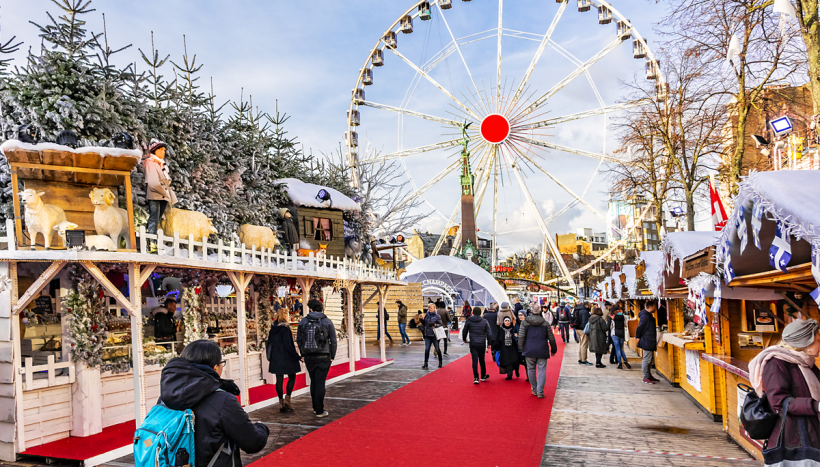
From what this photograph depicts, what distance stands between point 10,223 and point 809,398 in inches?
296

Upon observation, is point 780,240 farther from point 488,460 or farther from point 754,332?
point 754,332

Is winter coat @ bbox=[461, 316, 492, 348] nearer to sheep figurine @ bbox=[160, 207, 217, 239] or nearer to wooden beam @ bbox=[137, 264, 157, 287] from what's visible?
sheep figurine @ bbox=[160, 207, 217, 239]

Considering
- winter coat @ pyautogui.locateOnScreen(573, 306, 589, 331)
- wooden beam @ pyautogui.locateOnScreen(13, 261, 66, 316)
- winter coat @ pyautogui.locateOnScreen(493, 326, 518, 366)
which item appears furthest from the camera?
winter coat @ pyautogui.locateOnScreen(573, 306, 589, 331)

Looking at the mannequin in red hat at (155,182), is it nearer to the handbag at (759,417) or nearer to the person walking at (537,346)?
the person walking at (537,346)

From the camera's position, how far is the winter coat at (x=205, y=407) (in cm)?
308

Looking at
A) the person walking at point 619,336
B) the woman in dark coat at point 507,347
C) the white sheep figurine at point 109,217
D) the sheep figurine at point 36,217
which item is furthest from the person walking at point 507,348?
the sheep figurine at point 36,217

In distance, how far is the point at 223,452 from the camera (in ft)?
10.5

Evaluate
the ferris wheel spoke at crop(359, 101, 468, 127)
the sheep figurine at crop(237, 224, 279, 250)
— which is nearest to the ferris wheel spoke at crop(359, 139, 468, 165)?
the ferris wheel spoke at crop(359, 101, 468, 127)

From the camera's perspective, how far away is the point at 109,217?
745cm

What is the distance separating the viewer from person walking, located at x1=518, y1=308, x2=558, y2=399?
10375mm

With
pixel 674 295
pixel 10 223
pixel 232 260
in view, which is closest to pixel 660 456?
pixel 674 295

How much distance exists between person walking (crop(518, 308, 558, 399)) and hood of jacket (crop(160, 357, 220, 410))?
316 inches

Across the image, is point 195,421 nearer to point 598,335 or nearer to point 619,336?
point 598,335

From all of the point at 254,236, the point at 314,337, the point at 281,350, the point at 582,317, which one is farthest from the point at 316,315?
the point at 582,317
